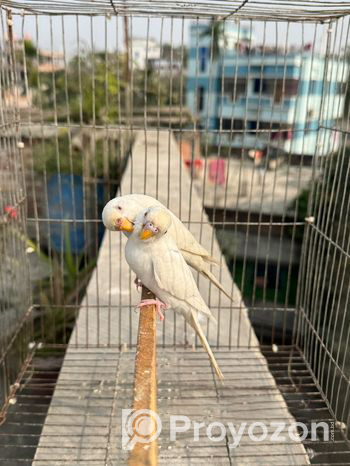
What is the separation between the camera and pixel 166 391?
2004mm

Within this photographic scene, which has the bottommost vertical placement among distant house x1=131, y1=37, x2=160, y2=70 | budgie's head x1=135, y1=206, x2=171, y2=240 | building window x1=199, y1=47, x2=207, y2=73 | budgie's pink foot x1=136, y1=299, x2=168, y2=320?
budgie's pink foot x1=136, y1=299, x2=168, y2=320

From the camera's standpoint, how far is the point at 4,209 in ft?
6.66

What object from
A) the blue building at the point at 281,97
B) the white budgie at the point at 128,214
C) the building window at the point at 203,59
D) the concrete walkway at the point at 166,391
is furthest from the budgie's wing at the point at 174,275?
the building window at the point at 203,59

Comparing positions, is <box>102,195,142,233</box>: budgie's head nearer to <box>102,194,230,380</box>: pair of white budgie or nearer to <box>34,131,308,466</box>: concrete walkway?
<box>102,194,230,380</box>: pair of white budgie

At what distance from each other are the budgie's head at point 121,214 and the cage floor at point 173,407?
80cm

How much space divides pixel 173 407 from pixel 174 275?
0.66 metres

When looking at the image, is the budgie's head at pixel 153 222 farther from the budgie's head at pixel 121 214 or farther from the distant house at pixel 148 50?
the distant house at pixel 148 50

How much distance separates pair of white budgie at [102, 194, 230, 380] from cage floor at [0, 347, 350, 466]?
1.11ft

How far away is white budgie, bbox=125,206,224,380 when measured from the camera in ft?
4.60

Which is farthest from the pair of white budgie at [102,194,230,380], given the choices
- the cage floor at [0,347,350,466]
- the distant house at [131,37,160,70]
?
the distant house at [131,37,160,70]

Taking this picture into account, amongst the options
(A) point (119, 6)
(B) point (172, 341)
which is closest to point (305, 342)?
(B) point (172, 341)

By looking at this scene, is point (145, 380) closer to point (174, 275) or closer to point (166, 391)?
point (174, 275)

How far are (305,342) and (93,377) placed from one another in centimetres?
113

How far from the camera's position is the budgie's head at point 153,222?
1.36m
